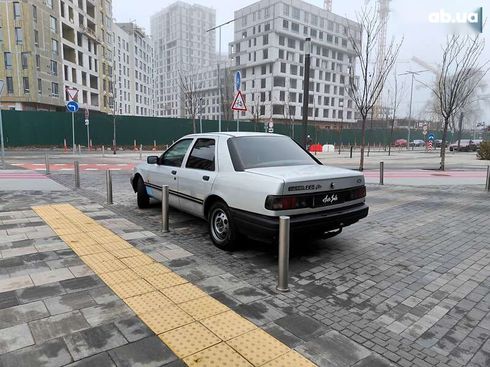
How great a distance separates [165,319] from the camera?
337 centimetres

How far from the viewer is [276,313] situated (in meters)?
3.52

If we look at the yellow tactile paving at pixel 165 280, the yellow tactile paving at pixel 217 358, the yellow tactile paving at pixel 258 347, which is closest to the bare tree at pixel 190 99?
the yellow tactile paving at pixel 165 280

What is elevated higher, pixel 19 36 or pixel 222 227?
pixel 19 36

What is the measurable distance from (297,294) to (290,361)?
3.85ft

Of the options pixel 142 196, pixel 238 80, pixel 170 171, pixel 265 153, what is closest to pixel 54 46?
pixel 238 80

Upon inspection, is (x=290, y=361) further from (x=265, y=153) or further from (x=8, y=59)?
(x=8, y=59)

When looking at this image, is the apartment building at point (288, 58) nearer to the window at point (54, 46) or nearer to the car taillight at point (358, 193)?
the window at point (54, 46)

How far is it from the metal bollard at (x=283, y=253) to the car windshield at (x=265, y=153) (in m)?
1.35

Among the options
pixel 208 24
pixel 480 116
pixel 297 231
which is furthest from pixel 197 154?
pixel 208 24

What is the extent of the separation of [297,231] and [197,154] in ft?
7.52

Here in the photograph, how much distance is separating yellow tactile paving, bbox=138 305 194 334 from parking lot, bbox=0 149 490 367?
0.25ft

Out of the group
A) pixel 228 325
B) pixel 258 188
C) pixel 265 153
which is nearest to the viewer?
pixel 228 325

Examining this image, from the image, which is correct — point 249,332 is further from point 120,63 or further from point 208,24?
point 208,24

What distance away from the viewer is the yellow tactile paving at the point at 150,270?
440 centimetres
